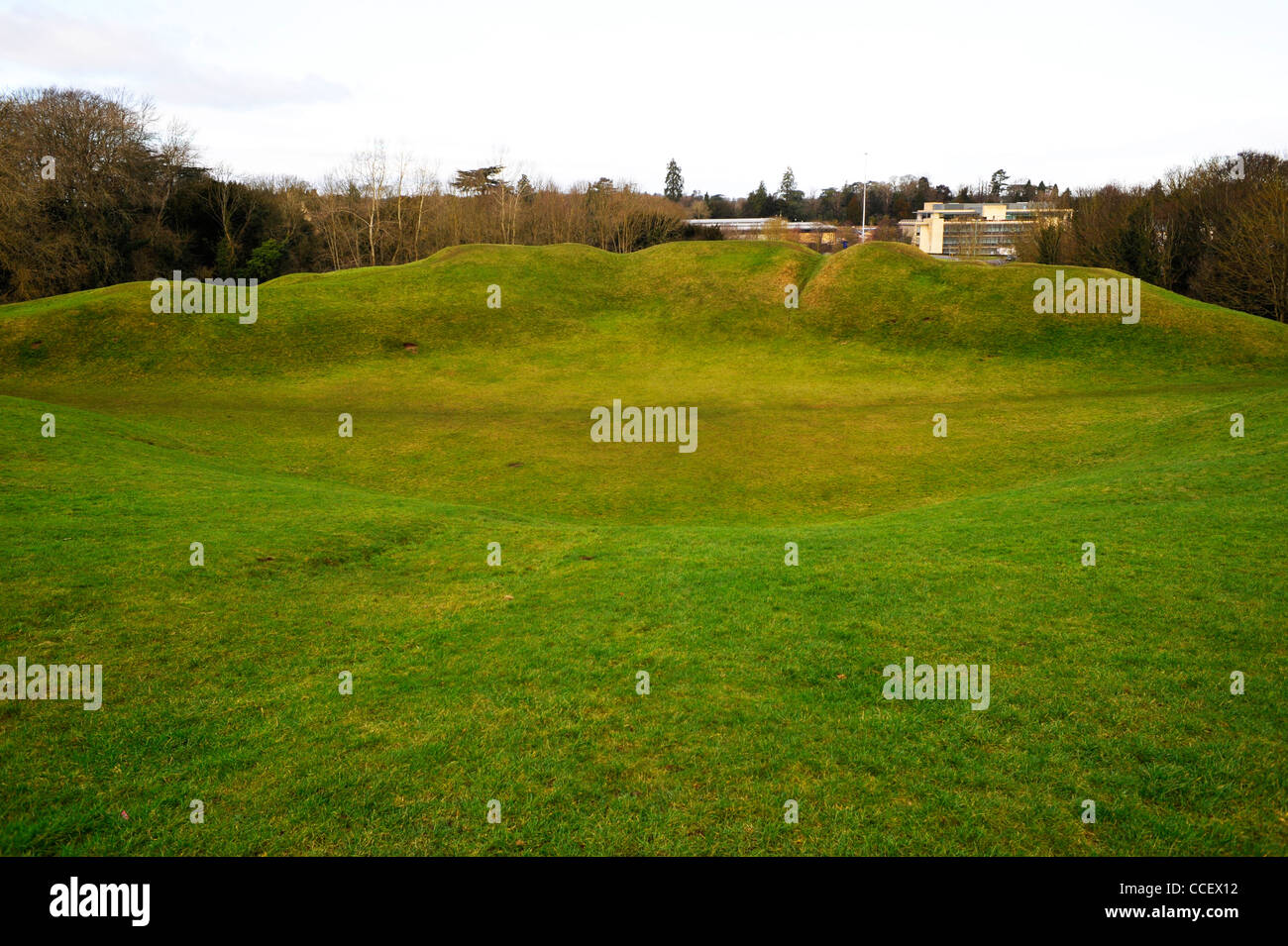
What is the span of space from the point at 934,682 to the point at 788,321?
41605 millimetres

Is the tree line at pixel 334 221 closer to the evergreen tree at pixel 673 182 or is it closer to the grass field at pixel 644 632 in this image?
the grass field at pixel 644 632

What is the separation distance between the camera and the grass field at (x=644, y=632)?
580cm

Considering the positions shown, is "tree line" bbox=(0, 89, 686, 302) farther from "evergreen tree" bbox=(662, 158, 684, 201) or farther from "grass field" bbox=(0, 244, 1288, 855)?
"evergreen tree" bbox=(662, 158, 684, 201)

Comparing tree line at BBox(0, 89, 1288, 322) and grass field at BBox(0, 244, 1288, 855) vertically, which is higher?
tree line at BBox(0, 89, 1288, 322)

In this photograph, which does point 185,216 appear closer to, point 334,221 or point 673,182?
point 334,221

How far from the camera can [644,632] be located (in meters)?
9.85

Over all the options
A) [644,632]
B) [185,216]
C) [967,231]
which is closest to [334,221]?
[185,216]

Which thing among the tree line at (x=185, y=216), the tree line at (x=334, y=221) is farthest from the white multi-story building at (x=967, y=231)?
the tree line at (x=185, y=216)

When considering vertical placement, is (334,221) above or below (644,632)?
above

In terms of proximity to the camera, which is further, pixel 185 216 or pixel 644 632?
pixel 185 216

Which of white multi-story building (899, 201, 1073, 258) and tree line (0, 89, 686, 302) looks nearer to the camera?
tree line (0, 89, 686, 302)

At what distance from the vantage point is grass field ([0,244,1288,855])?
19.0ft

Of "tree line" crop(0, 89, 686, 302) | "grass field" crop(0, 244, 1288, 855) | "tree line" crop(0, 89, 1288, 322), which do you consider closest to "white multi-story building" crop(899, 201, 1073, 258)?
"tree line" crop(0, 89, 1288, 322)

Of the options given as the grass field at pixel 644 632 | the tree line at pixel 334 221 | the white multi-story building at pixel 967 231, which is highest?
the white multi-story building at pixel 967 231
